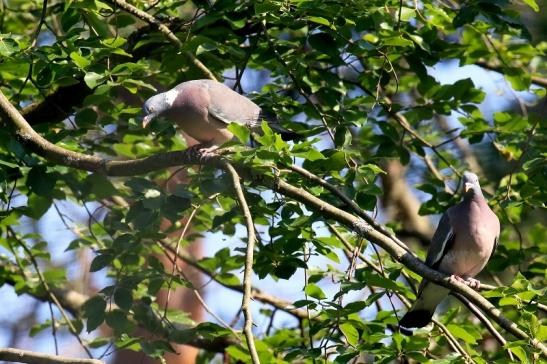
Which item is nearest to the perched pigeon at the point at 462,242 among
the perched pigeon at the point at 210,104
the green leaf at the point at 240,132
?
the perched pigeon at the point at 210,104

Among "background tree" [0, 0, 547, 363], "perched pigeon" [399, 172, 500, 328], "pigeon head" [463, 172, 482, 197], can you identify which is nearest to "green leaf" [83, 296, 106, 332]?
"background tree" [0, 0, 547, 363]

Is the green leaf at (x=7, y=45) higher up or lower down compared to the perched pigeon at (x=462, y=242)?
higher up

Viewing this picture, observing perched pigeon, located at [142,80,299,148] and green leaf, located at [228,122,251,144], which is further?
perched pigeon, located at [142,80,299,148]

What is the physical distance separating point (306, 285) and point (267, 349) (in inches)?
25.2

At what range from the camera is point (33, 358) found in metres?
3.24

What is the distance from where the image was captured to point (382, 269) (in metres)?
4.10

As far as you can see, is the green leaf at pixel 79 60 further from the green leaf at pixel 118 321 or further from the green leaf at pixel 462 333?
the green leaf at pixel 462 333

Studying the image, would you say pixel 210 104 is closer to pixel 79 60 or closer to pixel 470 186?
pixel 79 60

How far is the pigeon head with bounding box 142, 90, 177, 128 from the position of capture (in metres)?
4.18

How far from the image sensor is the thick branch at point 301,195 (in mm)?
3504

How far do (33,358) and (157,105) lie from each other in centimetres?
155

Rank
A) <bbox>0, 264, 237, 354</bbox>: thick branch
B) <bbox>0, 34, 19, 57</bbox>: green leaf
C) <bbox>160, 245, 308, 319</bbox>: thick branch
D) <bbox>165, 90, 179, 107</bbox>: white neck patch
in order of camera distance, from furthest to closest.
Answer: <bbox>0, 264, 237, 354</bbox>: thick branch < <bbox>160, 245, 308, 319</bbox>: thick branch < <bbox>165, 90, 179, 107</bbox>: white neck patch < <bbox>0, 34, 19, 57</bbox>: green leaf

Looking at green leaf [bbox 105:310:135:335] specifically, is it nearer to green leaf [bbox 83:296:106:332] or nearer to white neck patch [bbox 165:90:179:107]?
green leaf [bbox 83:296:106:332]

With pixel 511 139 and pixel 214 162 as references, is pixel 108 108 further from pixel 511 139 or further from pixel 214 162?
pixel 511 139
